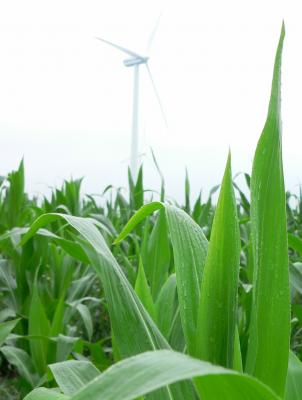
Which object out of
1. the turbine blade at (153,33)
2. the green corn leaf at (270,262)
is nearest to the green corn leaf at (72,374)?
the green corn leaf at (270,262)

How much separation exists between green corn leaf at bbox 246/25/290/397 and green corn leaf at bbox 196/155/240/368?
0.02 m

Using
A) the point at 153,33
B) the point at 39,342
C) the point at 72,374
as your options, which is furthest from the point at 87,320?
the point at 153,33

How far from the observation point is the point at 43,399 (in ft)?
1.24

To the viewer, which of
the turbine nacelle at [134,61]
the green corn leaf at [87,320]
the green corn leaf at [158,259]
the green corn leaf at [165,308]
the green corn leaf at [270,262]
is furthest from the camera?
the turbine nacelle at [134,61]

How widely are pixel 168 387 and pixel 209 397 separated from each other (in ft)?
0.27

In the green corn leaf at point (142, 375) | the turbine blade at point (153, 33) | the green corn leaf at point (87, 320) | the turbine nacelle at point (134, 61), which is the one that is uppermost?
the turbine blade at point (153, 33)

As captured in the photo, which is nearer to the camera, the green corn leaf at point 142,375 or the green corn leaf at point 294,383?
the green corn leaf at point 142,375

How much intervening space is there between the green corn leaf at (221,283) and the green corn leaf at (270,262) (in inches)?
0.6

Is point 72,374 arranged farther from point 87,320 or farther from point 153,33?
point 153,33

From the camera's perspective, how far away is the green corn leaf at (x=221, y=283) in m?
0.35

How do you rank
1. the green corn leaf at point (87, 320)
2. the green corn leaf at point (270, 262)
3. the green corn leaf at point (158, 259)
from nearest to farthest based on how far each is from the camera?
the green corn leaf at point (270, 262)
the green corn leaf at point (158, 259)
the green corn leaf at point (87, 320)

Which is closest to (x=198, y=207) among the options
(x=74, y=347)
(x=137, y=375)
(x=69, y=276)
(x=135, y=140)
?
(x=69, y=276)

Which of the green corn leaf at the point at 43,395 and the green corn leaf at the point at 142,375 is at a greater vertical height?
the green corn leaf at the point at 142,375

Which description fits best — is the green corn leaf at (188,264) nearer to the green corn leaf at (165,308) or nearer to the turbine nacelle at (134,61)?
the green corn leaf at (165,308)
